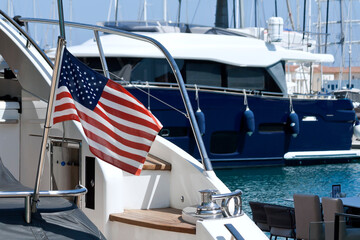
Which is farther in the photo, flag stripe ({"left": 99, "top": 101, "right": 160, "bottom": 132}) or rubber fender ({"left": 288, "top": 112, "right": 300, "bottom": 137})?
rubber fender ({"left": 288, "top": 112, "right": 300, "bottom": 137})

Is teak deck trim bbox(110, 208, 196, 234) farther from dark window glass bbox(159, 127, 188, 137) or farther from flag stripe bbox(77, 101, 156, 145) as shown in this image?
dark window glass bbox(159, 127, 188, 137)

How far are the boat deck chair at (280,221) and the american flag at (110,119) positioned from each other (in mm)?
3886

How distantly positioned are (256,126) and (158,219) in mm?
14742

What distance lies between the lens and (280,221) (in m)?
8.58

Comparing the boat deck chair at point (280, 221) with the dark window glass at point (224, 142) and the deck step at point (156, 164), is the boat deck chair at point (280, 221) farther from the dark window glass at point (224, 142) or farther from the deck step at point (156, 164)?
the dark window glass at point (224, 142)

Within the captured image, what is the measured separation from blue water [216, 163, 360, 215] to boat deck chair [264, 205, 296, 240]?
5.17 metres

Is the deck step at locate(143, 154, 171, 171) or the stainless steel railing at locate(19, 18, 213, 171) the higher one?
the stainless steel railing at locate(19, 18, 213, 171)

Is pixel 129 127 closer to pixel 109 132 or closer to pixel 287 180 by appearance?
pixel 109 132

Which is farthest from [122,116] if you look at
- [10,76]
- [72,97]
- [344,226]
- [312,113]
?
[312,113]

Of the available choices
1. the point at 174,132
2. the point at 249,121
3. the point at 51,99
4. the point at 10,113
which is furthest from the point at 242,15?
the point at 51,99

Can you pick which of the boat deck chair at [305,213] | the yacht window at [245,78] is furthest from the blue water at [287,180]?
the boat deck chair at [305,213]

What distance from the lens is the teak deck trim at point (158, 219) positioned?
560cm

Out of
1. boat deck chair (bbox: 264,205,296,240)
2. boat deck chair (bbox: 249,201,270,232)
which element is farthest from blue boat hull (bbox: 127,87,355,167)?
boat deck chair (bbox: 264,205,296,240)

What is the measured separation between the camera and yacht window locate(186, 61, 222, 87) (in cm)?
1973
